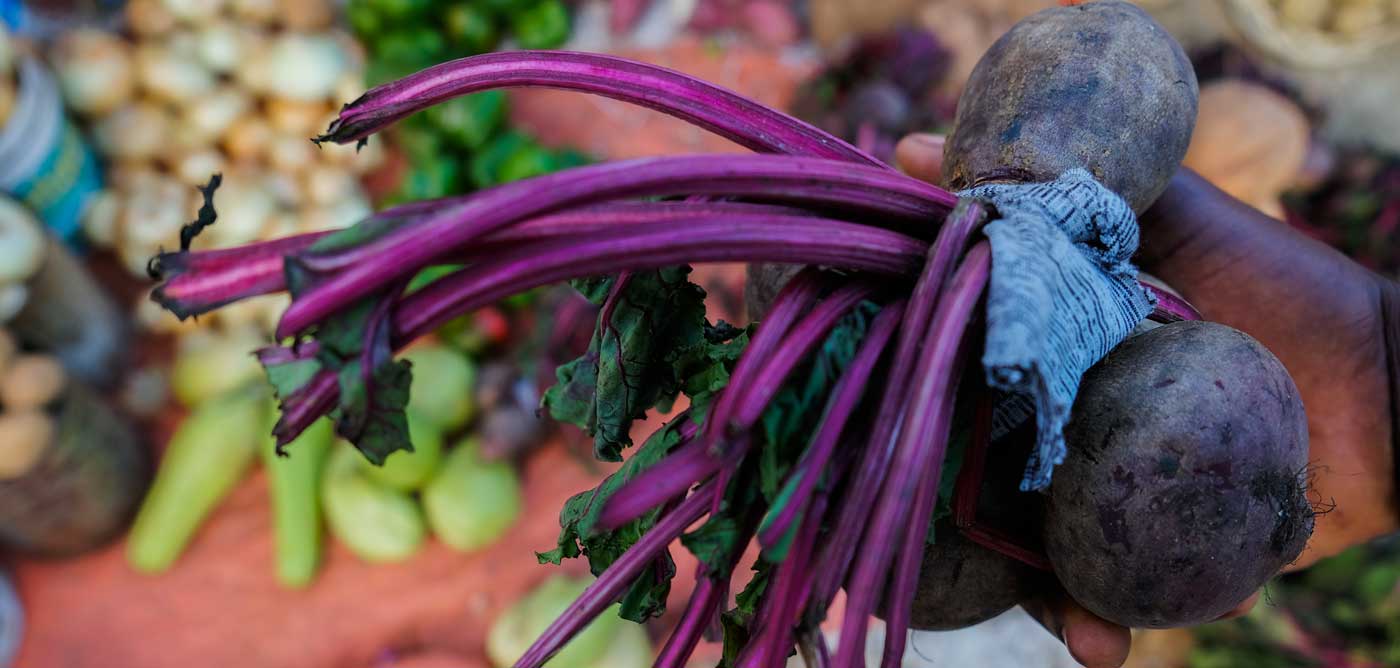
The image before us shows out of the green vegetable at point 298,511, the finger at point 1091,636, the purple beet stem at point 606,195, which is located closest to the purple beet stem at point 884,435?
the purple beet stem at point 606,195

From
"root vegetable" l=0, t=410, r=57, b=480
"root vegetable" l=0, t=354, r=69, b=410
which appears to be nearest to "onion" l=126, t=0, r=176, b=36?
"root vegetable" l=0, t=354, r=69, b=410

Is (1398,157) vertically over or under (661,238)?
under

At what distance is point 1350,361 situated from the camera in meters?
1.65

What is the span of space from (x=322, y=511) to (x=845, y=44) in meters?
2.96

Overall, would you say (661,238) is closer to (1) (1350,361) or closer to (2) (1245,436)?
(2) (1245,436)

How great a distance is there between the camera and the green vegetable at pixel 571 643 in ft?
7.45

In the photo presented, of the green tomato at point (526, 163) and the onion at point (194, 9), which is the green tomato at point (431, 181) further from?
the onion at point (194, 9)

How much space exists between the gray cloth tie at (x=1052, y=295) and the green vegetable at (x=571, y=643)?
1587mm

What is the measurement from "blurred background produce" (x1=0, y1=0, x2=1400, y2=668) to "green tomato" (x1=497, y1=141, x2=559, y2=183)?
15mm

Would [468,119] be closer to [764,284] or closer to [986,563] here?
[764,284]

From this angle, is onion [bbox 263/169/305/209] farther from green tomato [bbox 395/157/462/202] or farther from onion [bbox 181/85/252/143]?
green tomato [bbox 395/157/462/202]

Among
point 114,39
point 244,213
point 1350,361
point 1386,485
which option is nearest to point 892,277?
point 1350,361

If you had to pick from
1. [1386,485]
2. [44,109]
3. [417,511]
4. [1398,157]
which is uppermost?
[44,109]

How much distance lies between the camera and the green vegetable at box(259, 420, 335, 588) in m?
2.56
